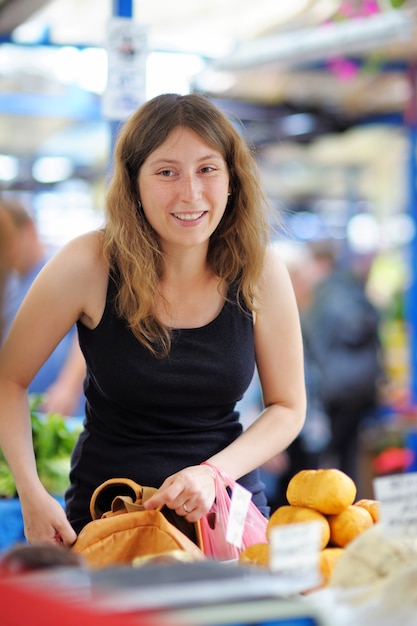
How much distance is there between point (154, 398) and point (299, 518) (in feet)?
1.42

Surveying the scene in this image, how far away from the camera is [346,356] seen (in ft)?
21.4

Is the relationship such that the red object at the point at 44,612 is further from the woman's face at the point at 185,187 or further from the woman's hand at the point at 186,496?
the woman's face at the point at 185,187

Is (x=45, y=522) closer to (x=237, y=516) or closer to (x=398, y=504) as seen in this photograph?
(x=237, y=516)

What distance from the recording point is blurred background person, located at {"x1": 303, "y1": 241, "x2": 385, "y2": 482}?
650cm

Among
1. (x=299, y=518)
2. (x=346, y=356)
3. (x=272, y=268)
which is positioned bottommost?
(x=346, y=356)

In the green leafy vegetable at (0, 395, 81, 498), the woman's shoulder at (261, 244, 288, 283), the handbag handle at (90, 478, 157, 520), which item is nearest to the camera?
the handbag handle at (90, 478, 157, 520)

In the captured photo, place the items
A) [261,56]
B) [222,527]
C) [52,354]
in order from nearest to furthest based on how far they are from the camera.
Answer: [222,527] → [52,354] → [261,56]

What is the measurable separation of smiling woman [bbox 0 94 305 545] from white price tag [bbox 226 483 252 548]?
233 millimetres

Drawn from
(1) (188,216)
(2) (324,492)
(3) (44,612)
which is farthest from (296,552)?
(1) (188,216)

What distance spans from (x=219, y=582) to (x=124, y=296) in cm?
102

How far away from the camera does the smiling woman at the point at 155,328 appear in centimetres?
203

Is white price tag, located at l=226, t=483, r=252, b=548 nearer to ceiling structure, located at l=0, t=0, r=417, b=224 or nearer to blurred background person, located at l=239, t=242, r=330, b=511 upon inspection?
ceiling structure, located at l=0, t=0, r=417, b=224

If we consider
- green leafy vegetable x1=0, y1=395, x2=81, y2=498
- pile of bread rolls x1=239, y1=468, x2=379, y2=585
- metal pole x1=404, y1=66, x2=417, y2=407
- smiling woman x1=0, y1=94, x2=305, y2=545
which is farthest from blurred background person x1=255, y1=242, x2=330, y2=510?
pile of bread rolls x1=239, y1=468, x2=379, y2=585

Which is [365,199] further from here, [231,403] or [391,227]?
[231,403]
